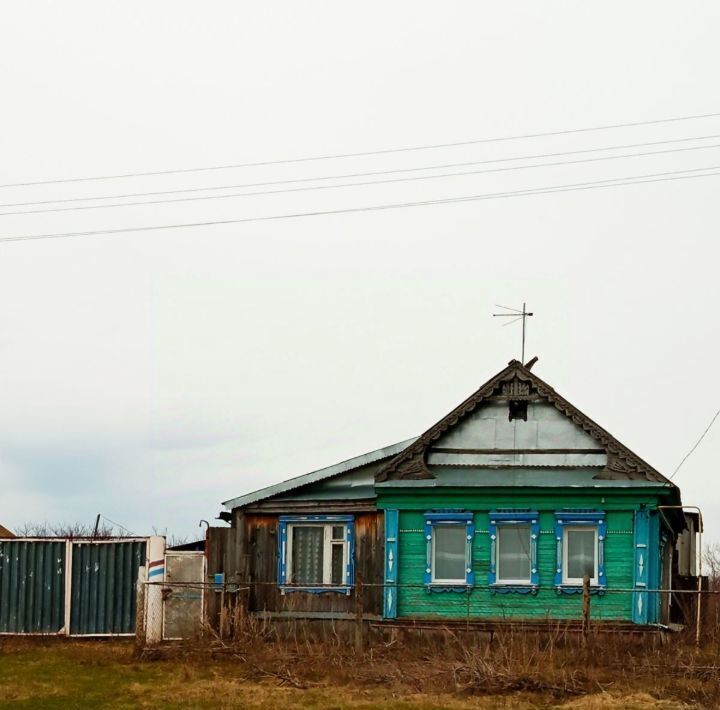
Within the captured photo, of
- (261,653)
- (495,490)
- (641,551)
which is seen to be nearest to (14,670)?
(261,653)

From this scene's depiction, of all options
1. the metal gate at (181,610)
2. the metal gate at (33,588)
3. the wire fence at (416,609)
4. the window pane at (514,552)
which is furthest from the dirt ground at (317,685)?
the metal gate at (33,588)

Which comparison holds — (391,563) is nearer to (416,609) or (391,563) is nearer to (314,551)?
(416,609)

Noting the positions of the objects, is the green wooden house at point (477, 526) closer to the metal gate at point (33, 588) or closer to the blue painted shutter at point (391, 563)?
the blue painted shutter at point (391, 563)

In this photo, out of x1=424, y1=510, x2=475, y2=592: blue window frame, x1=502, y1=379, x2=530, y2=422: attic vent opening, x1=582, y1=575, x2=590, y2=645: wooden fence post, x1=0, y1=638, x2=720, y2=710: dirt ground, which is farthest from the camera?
x1=502, y1=379, x2=530, y2=422: attic vent opening

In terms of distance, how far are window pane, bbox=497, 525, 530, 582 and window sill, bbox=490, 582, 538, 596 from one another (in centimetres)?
20

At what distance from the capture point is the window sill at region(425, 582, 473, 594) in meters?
24.9

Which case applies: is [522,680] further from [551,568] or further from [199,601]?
[199,601]

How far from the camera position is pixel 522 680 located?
1794cm

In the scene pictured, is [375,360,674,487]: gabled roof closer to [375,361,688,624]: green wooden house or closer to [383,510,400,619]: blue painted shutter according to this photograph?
[375,361,688,624]: green wooden house

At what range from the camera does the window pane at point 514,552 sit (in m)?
24.9

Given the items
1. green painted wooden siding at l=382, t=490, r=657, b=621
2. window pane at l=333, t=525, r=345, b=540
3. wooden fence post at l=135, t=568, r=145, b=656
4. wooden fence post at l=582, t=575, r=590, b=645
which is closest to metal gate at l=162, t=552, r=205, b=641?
wooden fence post at l=135, t=568, r=145, b=656

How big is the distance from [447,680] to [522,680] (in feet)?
3.59

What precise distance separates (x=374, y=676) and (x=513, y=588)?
6.15 metres

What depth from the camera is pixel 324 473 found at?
2642cm
